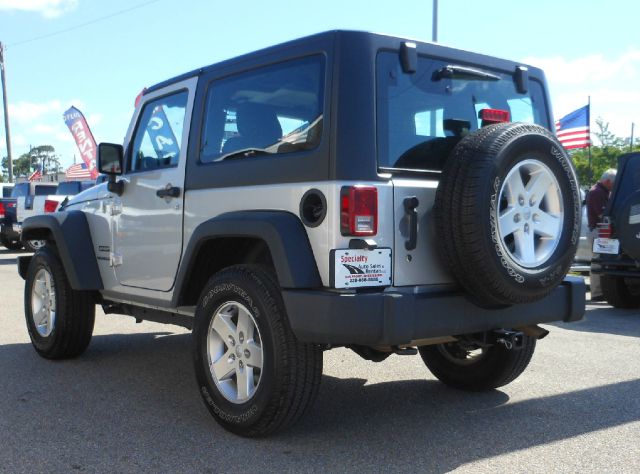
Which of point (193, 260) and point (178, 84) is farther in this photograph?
point (178, 84)

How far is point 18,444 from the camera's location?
12.0 ft

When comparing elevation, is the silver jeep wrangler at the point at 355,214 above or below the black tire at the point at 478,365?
above

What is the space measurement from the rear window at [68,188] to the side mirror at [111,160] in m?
14.4

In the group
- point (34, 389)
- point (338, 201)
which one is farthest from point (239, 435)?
point (34, 389)

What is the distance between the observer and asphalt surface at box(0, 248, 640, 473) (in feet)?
11.3

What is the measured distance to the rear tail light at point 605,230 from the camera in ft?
27.8

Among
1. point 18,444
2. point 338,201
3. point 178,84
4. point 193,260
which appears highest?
point 178,84

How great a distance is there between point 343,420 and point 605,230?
5.57 m

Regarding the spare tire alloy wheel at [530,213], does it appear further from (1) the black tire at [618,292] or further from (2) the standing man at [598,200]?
(2) the standing man at [598,200]

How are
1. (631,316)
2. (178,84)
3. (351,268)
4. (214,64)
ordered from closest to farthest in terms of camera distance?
(351,268), (214,64), (178,84), (631,316)

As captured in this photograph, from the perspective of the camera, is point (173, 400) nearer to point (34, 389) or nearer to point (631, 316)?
point (34, 389)

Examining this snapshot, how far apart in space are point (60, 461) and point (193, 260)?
1.24m

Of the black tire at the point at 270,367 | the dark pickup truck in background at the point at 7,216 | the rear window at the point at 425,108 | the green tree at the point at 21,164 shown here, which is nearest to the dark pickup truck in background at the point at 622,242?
the rear window at the point at 425,108

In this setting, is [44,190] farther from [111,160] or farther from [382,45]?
[382,45]
